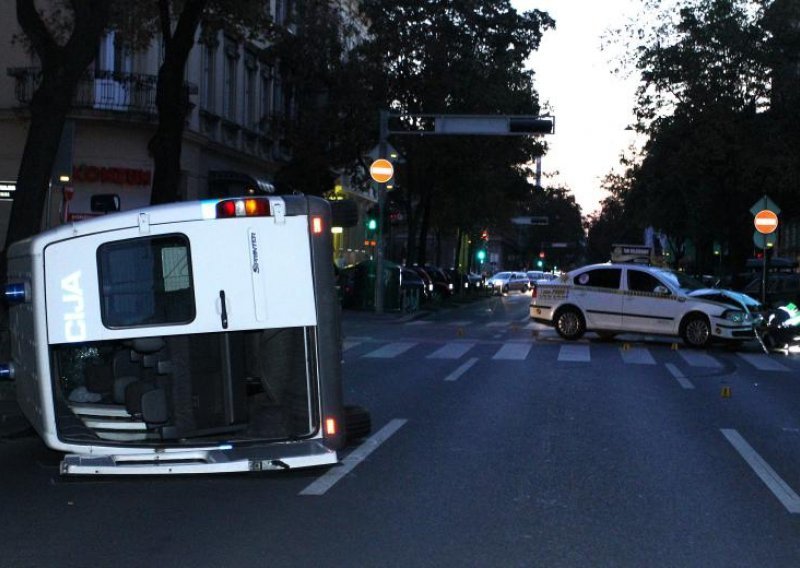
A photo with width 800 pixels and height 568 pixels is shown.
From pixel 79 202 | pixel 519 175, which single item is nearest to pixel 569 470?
pixel 79 202

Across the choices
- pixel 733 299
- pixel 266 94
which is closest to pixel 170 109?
pixel 733 299

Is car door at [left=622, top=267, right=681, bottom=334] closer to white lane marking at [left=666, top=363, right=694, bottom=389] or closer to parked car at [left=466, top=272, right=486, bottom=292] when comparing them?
white lane marking at [left=666, top=363, right=694, bottom=389]

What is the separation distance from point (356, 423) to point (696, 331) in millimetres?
14106

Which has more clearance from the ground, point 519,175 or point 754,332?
point 519,175

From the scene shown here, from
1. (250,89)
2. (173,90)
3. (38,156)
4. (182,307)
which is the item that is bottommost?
(182,307)

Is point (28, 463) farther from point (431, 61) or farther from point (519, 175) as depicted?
point (519, 175)

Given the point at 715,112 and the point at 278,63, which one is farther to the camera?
the point at 278,63

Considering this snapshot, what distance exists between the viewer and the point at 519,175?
168 feet

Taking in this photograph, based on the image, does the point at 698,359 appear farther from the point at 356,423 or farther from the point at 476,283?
the point at 476,283

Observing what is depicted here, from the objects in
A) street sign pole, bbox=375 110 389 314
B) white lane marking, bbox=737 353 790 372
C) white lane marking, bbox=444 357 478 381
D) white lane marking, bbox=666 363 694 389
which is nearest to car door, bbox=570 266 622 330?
white lane marking, bbox=737 353 790 372

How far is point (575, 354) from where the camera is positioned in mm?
20375

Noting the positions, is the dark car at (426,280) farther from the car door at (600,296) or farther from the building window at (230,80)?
the car door at (600,296)

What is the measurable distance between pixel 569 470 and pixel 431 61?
104ft

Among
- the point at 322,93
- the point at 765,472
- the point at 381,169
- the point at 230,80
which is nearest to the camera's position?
the point at 765,472
